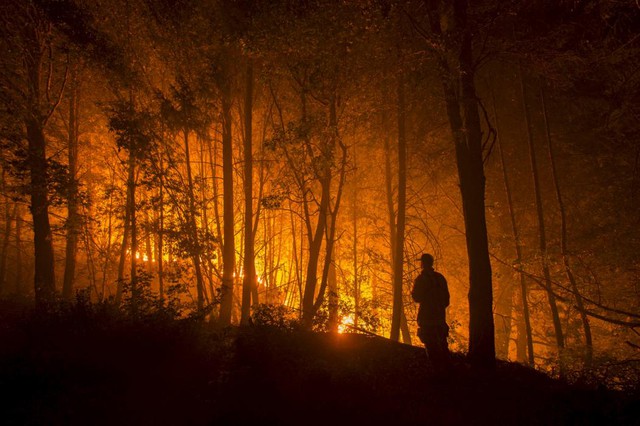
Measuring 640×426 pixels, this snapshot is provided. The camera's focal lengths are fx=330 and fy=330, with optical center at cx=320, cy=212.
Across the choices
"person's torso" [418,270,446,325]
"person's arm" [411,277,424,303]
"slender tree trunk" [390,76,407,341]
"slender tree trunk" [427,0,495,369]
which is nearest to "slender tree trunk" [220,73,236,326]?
"slender tree trunk" [390,76,407,341]

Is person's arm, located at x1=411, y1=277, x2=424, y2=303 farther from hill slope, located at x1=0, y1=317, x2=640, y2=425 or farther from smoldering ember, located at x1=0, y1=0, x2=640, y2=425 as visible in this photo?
hill slope, located at x1=0, y1=317, x2=640, y2=425

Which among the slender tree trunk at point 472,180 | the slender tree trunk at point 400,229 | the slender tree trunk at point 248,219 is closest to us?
the slender tree trunk at point 472,180

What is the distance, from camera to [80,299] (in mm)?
5652

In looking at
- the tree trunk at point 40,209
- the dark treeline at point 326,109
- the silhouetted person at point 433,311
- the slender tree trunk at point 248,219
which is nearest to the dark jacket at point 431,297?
the silhouetted person at point 433,311

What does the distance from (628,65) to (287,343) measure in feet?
33.2

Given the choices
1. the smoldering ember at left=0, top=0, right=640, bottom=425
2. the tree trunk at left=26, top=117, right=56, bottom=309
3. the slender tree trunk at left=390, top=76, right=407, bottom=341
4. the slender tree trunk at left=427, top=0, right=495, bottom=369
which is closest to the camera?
the smoldering ember at left=0, top=0, right=640, bottom=425

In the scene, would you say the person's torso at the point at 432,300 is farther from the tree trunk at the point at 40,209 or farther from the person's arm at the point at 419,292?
the tree trunk at the point at 40,209

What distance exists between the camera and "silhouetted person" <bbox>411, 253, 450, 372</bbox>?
513 centimetres

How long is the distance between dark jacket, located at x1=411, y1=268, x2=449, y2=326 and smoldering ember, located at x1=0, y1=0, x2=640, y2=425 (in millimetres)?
30

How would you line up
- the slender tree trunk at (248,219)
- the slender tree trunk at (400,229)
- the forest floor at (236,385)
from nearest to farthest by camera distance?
1. the forest floor at (236,385)
2. the slender tree trunk at (248,219)
3. the slender tree trunk at (400,229)

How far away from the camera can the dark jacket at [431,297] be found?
513 cm

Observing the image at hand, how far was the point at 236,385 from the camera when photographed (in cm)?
425

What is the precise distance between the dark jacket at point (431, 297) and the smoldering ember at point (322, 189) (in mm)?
30

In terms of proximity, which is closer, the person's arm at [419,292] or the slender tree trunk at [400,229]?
the person's arm at [419,292]
